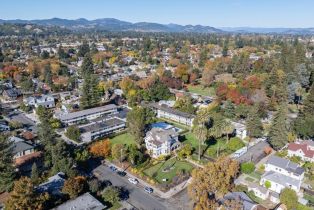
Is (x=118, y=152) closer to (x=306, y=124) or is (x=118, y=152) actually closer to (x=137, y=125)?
(x=137, y=125)

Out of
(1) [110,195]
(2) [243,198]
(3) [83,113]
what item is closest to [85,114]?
(3) [83,113]

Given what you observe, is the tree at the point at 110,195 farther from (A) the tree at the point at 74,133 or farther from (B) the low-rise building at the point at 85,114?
(B) the low-rise building at the point at 85,114

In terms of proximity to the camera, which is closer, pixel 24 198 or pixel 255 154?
pixel 24 198

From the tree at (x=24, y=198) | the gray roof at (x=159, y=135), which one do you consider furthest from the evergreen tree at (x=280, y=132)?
the tree at (x=24, y=198)

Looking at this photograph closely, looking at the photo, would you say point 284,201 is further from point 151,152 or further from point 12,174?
point 12,174

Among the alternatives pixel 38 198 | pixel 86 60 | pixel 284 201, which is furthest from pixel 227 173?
pixel 86 60

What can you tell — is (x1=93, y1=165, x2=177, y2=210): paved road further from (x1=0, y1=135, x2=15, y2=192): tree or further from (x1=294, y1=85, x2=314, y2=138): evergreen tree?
(x1=294, y1=85, x2=314, y2=138): evergreen tree
